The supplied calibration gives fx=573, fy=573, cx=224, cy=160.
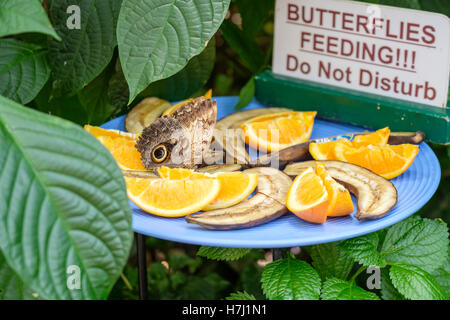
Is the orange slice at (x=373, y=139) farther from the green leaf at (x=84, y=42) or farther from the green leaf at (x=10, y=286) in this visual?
the green leaf at (x=10, y=286)

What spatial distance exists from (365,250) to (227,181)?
323mm

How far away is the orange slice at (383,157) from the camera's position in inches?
49.2

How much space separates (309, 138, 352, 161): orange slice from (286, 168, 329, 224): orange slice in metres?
0.18

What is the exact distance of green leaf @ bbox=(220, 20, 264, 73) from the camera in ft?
5.23

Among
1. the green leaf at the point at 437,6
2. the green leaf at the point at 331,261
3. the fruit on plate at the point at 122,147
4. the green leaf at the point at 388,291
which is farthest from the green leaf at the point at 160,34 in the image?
the green leaf at the point at 437,6

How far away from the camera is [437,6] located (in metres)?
1.72

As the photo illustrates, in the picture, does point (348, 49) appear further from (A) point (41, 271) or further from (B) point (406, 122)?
(A) point (41, 271)

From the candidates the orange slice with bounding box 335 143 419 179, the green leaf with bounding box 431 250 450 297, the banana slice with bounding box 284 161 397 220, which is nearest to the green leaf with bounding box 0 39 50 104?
the banana slice with bounding box 284 161 397 220

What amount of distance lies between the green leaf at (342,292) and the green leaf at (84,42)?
2.28 feet

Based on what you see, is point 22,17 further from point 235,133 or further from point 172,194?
point 235,133

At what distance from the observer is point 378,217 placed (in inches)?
41.9

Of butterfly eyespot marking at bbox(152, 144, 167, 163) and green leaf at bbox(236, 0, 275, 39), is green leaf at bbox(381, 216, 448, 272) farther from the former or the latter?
green leaf at bbox(236, 0, 275, 39)
